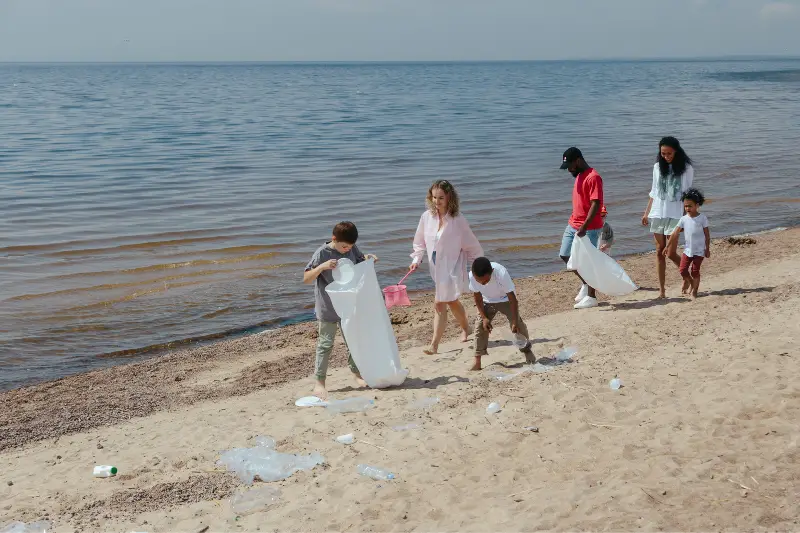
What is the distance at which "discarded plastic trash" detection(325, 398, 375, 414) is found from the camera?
614cm

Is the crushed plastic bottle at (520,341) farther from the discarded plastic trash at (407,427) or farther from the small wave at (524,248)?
the small wave at (524,248)

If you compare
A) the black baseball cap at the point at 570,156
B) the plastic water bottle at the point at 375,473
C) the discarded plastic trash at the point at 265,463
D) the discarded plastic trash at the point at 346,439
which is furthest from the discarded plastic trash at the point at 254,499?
the black baseball cap at the point at 570,156

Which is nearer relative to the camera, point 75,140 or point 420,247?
point 420,247

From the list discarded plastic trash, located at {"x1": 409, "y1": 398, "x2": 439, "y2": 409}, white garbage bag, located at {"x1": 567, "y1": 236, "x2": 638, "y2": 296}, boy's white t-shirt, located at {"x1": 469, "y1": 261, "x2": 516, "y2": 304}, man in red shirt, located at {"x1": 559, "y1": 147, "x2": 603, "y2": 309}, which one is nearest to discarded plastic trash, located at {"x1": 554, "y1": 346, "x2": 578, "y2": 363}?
boy's white t-shirt, located at {"x1": 469, "y1": 261, "x2": 516, "y2": 304}

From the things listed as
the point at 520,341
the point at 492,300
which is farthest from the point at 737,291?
the point at 492,300

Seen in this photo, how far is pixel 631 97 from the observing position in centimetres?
5097

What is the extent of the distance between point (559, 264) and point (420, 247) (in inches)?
204

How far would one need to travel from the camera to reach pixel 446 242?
704 cm

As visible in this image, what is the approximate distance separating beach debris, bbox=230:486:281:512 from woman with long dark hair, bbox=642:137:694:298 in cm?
486

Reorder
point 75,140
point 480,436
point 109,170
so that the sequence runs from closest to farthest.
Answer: point 480,436 < point 109,170 < point 75,140

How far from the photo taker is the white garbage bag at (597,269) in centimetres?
810

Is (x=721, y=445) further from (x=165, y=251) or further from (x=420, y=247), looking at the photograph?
(x=165, y=251)

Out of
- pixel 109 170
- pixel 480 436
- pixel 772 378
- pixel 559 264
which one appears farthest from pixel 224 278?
pixel 109 170

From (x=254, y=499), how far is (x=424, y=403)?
1646 mm
